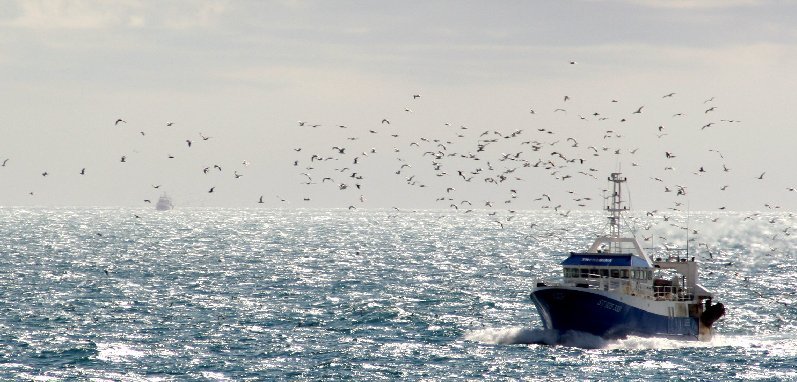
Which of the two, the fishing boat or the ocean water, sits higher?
the fishing boat

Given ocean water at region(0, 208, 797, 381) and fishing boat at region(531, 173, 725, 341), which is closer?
ocean water at region(0, 208, 797, 381)

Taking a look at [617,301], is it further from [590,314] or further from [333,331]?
[333,331]

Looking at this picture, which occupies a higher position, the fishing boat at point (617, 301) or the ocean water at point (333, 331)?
the fishing boat at point (617, 301)

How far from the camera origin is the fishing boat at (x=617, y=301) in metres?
78.7

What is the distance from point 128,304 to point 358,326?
24.5 metres

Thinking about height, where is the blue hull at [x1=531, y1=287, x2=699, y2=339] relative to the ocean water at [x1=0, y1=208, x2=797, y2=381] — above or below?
above

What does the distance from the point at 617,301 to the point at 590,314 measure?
78.5 inches

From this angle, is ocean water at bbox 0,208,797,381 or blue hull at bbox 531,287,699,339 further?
blue hull at bbox 531,287,699,339

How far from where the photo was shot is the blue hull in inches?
3088

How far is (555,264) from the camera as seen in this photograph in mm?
178625

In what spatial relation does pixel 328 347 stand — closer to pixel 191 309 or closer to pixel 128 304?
pixel 191 309

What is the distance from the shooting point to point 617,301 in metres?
78.7

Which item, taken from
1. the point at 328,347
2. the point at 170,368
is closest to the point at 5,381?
the point at 170,368

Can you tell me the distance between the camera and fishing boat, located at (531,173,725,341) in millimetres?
78688
